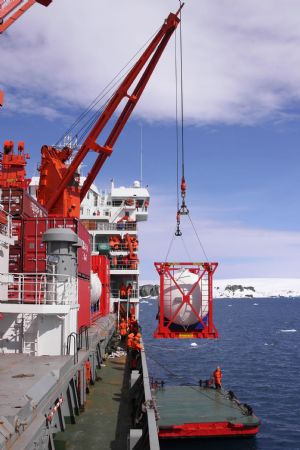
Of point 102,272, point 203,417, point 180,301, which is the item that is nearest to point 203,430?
point 203,417

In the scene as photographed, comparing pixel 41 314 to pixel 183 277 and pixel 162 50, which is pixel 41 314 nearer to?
pixel 183 277

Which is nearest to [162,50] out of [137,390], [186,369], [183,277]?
[183,277]

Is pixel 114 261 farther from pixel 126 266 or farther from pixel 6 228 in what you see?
pixel 6 228

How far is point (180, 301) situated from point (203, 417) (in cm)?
1338

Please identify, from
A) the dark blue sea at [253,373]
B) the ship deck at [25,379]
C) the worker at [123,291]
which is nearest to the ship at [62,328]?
the ship deck at [25,379]

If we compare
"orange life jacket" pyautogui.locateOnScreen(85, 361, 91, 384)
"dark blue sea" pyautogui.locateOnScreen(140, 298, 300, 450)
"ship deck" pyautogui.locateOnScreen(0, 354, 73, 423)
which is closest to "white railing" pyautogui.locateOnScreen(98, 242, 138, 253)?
"dark blue sea" pyautogui.locateOnScreen(140, 298, 300, 450)

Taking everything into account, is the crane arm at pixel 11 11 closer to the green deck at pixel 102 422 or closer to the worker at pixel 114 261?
the green deck at pixel 102 422

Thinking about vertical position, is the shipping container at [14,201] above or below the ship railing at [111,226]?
below

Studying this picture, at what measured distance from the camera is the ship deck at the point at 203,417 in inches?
1010

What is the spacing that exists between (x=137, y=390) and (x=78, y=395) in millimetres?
2245

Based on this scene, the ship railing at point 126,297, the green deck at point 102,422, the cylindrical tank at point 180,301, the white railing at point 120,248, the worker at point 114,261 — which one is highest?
the white railing at point 120,248

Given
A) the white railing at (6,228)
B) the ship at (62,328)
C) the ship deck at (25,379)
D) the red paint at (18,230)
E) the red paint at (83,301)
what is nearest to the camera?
the ship deck at (25,379)

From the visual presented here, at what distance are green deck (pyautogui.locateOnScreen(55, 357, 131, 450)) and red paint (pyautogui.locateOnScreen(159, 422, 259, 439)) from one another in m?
7.21

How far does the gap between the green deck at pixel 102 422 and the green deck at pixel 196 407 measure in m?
8.09
